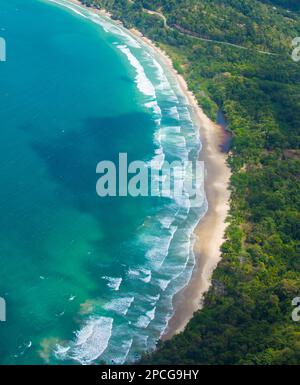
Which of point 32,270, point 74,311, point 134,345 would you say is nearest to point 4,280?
point 32,270

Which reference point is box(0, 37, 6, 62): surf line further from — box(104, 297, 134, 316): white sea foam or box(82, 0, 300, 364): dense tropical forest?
box(104, 297, 134, 316): white sea foam

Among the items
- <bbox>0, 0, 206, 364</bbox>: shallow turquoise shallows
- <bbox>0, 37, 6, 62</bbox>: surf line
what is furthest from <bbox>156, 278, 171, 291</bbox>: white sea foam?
<bbox>0, 37, 6, 62</bbox>: surf line

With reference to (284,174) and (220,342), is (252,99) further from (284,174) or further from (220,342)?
(220,342)

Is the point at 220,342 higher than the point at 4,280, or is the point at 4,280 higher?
the point at 220,342

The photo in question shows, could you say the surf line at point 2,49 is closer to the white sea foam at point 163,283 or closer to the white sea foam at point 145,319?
the white sea foam at point 163,283
